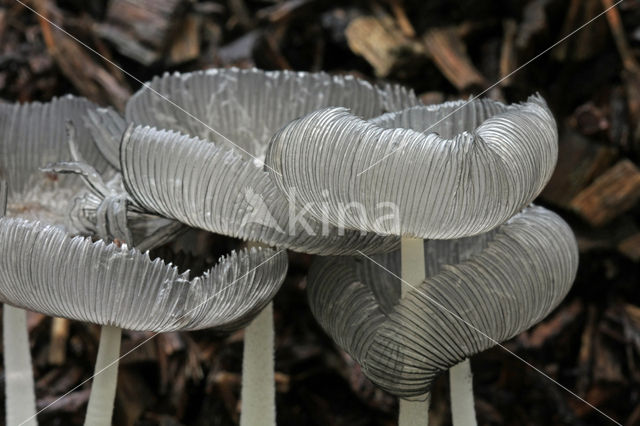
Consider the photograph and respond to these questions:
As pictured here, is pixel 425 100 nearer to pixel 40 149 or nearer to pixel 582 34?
pixel 582 34

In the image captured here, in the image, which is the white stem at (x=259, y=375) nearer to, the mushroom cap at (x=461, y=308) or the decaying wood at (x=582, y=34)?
the mushroom cap at (x=461, y=308)

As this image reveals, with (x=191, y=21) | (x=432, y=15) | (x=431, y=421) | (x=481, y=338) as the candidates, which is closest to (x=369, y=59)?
(x=432, y=15)

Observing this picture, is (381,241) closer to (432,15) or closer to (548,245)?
(548,245)

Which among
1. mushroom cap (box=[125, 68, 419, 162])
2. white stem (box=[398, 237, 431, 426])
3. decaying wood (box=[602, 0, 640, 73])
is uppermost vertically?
decaying wood (box=[602, 0, 640, 73])

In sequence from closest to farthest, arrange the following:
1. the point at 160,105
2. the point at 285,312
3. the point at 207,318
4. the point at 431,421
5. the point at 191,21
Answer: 1. the point at 207,318
2. the point at 160,105
3. the point at 431,421
4. the point at 285,312
5. the point at 191,21

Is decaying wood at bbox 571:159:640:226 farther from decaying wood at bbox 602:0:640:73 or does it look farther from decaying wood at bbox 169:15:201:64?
decaying wood at bbox 169:15:201:64

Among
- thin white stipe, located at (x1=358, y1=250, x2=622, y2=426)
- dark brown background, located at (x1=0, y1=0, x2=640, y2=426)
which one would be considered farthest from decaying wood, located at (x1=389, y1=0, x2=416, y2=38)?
thin white stipe, located at (x1=358, y1=250, x2=622, y2=426)

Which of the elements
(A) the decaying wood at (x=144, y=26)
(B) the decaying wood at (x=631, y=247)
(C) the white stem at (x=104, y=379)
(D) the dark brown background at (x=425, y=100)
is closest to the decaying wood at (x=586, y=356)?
(D) the dark brown background at (x=425, y=100)
